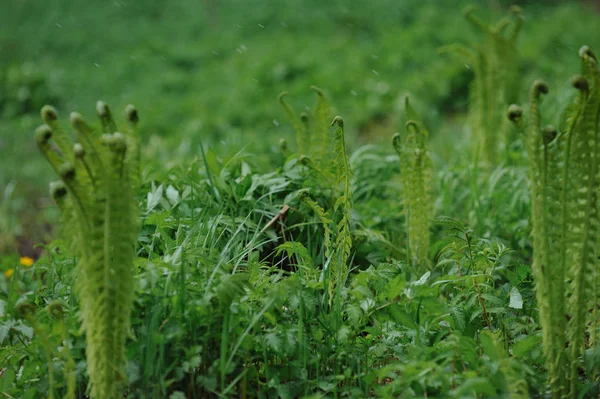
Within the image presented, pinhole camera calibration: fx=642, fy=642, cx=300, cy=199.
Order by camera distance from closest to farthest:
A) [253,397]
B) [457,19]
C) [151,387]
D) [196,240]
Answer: [151,387] < [253,397] < [196,240] < [457,19]

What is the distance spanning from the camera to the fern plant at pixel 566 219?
1.64 m

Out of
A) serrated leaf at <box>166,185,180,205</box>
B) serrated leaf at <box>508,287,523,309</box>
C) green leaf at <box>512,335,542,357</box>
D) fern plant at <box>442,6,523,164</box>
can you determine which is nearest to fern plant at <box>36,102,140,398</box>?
serrated leaf at <box>166,185,180,205</box>

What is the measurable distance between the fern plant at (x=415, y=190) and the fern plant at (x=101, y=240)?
1.14 metres

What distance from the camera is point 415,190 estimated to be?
7.84 feet

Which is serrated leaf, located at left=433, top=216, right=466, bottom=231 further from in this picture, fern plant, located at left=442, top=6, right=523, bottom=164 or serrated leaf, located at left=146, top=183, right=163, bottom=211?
→ fern plant, located at left=442, top=6, right=523, bottom=164

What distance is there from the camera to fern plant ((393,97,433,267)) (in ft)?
7.82

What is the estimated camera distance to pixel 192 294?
1.71 m

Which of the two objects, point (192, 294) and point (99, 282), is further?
point (192, 294)

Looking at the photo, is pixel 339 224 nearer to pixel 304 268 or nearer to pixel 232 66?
pixel 304 268

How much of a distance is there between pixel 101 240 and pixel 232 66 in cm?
654

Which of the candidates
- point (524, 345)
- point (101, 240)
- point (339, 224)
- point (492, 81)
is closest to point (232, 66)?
point (492, 81)

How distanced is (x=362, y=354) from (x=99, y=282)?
0.81m

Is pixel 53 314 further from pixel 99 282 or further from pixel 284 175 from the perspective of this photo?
pixel 284 175

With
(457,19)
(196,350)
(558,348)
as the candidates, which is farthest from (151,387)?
(457,19)
